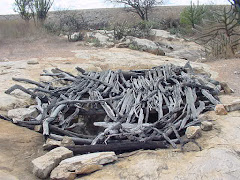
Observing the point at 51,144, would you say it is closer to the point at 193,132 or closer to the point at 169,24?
the point at 193,132

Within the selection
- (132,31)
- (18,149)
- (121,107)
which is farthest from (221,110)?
(132,31)

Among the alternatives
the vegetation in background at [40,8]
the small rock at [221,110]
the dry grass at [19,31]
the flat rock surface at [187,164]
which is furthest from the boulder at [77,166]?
the vegetation in background at [40,8]

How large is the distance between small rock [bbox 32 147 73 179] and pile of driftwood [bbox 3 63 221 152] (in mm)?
564

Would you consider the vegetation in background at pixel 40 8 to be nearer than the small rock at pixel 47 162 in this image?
No

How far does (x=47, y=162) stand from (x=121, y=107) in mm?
1927

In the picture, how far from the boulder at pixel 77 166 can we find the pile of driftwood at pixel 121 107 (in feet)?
1.55

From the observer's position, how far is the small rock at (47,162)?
2934mm

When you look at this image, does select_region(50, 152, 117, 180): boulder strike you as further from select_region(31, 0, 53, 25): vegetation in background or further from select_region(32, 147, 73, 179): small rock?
select_region(31, 0, 53, 25): vegetation in background

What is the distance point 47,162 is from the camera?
302 centimetres

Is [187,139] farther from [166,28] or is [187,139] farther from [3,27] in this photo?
[166,28]

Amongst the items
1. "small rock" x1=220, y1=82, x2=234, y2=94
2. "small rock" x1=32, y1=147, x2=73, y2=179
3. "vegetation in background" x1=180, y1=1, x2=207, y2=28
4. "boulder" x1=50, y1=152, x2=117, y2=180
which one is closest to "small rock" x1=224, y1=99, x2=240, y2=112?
"small rock" x1=220, y1=82, x2=234, y2=94

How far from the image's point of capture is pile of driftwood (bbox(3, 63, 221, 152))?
152 inches

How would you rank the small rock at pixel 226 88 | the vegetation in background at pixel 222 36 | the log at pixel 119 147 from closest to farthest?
the log at pixel 119 147 < the small rock at pixel 226 88 < the vegetation in background at pixel 222 36

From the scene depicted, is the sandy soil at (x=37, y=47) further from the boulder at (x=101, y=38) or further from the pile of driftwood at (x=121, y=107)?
the pile of driftwood at (x=121, y=107)
